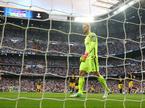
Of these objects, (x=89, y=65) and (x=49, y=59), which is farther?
(x=49, y=59)

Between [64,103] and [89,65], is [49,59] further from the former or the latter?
[64,103]

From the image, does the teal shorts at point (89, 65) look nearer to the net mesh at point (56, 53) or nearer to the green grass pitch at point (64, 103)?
the green grass pitch at point (64, 103)

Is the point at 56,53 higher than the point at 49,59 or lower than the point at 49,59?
higher

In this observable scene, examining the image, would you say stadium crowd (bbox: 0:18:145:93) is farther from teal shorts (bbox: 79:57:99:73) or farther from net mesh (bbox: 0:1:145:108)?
teal shorts (bbox: 79:57:99:73)

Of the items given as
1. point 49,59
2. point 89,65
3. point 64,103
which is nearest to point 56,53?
point 49,59

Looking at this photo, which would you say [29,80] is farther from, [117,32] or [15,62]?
[117,32]

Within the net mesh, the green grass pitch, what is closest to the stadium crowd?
the net mesh

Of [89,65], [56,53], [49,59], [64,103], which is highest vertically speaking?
[56,53]

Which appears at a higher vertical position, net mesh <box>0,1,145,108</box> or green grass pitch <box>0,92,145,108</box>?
net mesh <box>0,1,145,108</box>

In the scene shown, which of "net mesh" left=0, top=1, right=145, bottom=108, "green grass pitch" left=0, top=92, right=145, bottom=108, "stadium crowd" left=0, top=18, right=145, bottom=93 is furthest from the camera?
"stadium crowd" left=0, top=18, right=145, bottom=93

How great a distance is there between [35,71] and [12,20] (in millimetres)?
6273

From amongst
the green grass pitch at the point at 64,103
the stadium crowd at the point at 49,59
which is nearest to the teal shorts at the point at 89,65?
the green grass pitch at the point at 64,103

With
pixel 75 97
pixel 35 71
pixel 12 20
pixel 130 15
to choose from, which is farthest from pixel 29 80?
pixel 75 97

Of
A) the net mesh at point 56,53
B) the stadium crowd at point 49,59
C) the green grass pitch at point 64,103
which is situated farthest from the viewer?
the stadium crowd at point 49,59
